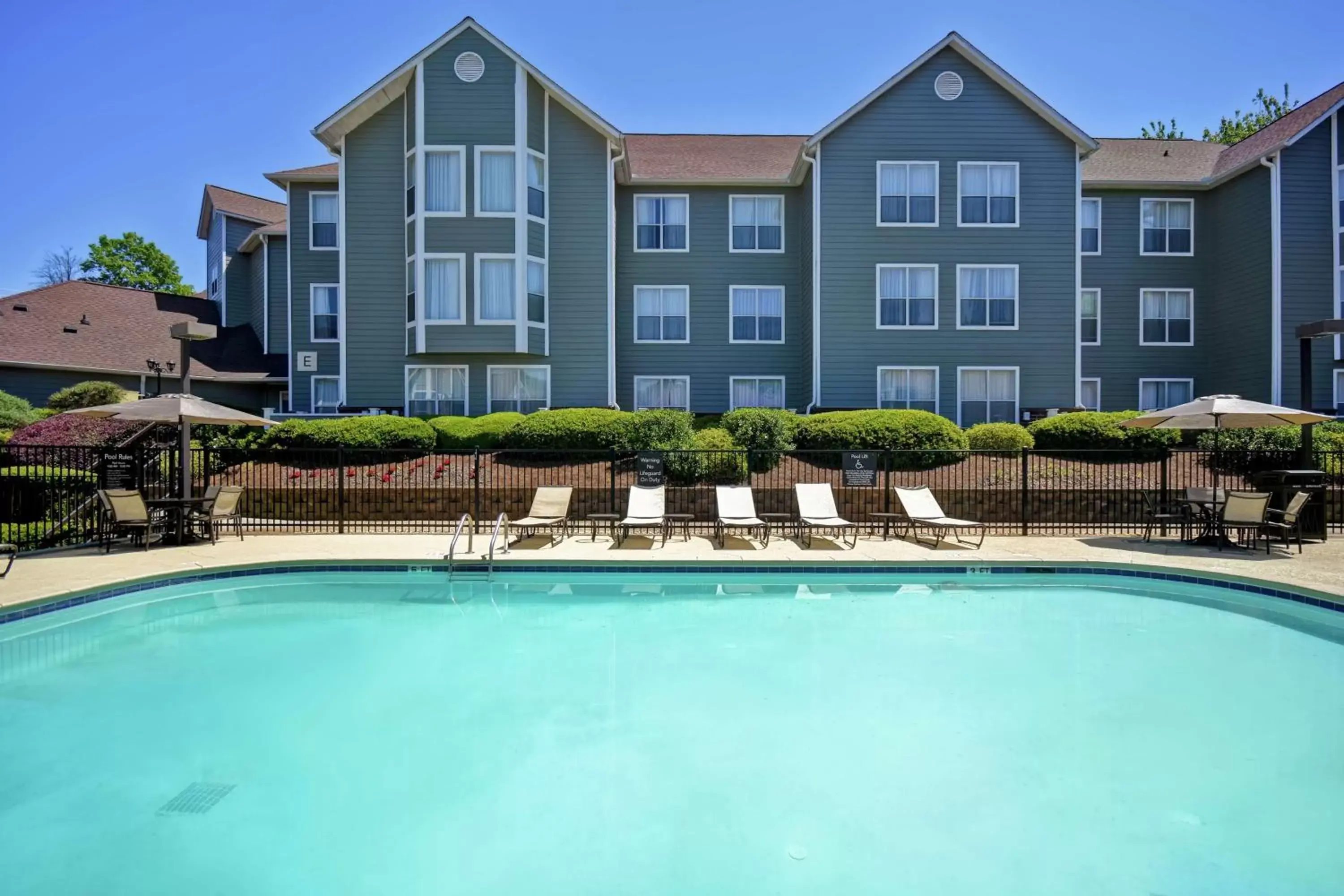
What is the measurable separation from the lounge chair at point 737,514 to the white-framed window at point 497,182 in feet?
38.0

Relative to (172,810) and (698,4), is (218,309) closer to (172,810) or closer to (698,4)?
(698,4)

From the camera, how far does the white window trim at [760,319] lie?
2261 centimetres

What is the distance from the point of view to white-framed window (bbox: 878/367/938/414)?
20.7 m

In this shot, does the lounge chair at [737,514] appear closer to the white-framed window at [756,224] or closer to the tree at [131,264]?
the white-framed window at [756,224]

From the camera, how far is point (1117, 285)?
2269 cm

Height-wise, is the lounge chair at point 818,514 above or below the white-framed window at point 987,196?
below

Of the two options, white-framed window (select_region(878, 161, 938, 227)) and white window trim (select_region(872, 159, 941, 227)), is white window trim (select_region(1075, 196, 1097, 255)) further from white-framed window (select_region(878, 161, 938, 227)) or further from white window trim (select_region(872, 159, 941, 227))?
white-framed window (select_region(878, 161, 938, 227))

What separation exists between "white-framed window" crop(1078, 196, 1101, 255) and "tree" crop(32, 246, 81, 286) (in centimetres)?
6010

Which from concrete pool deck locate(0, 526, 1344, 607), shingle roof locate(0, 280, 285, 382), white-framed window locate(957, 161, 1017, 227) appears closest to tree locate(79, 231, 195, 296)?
shingle roof locate(0, 280, 285, 382)

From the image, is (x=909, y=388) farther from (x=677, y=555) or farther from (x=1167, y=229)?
(x=677, y=555)

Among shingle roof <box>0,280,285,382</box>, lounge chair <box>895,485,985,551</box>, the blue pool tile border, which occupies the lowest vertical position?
the blue pool tile border

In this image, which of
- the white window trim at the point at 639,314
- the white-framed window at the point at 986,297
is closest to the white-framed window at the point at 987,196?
the white-framed window at the point at 986,297

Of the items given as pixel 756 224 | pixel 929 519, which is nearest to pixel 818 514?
pixel 929 519

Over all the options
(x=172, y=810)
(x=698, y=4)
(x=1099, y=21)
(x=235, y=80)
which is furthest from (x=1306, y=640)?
(x=235, y=80)
